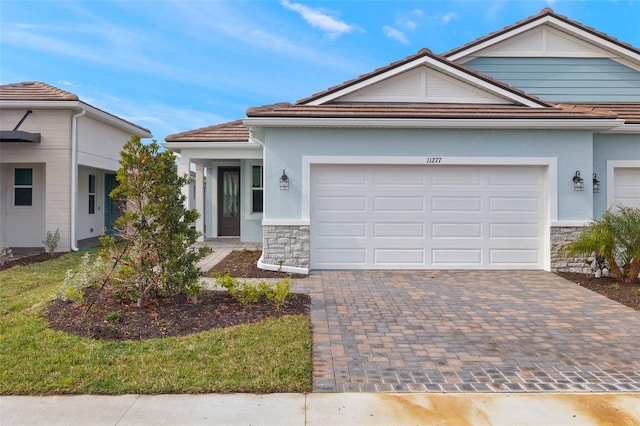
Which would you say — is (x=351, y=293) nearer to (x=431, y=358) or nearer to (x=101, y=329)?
Result: (x=431, y=358)

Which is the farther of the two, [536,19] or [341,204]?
[536,19]

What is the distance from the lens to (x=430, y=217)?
9.75 metres

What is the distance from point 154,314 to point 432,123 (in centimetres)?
659

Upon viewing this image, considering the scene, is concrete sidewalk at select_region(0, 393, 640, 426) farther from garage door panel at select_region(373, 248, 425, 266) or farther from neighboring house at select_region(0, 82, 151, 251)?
neighboring house at select_region(0, 82, 151, 251)

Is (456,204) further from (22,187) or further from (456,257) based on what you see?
(22,187)

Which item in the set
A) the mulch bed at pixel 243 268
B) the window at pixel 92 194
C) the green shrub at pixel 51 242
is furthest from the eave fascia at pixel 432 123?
the window at pixel 92 194

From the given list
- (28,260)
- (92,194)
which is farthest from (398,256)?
(92,194)

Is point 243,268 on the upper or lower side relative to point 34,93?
lower

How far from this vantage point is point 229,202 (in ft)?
52.3

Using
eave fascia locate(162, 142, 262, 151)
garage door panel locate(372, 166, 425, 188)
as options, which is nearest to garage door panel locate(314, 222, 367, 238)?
garage door panel locate(372, 166, 425, 188)

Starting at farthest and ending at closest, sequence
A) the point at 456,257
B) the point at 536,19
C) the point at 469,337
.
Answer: the point at 536,19
the point at 456,257
the point at 469,337

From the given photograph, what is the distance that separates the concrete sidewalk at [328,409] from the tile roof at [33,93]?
35.7 ft

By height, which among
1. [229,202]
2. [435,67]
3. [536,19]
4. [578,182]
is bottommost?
[229,202]

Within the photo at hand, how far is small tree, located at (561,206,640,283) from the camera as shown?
8266 mm
